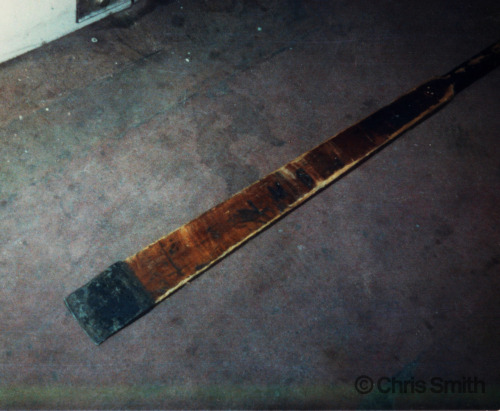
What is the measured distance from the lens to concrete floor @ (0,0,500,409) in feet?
6.34

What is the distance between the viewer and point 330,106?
271 centimetres

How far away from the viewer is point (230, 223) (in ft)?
7.08

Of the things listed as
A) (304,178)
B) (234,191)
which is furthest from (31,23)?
(304,178)

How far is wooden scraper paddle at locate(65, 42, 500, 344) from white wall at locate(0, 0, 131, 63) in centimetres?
187

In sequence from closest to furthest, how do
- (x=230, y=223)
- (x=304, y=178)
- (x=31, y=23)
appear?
(x=230, y=223) < (x=304, y=178) < (x=31, y=23)

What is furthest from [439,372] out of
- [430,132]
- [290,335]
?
[430,132]

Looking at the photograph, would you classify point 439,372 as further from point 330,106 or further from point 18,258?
point 18,258

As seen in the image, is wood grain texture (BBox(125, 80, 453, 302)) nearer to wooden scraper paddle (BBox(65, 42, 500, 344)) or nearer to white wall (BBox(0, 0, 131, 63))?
wooden scraper paddle (BBox(65, 42, 500, 344))

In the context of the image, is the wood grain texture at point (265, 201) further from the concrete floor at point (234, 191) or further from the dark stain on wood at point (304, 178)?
the concrete floor at point (234, 191)

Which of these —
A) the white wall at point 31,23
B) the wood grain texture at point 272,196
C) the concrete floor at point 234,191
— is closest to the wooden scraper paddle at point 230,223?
the wood grain texture at point 272,196

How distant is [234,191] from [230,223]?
278mm

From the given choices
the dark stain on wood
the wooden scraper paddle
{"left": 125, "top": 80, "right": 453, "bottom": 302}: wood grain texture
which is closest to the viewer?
the wooden scraper paddle

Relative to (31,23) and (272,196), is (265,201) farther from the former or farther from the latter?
(31,23)

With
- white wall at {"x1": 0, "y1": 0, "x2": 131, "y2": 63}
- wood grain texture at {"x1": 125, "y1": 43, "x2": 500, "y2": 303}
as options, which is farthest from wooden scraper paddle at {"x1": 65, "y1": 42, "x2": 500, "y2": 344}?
white wall at {"x1": 0, "y1": 0, "x2": 131, "y2": 63}
